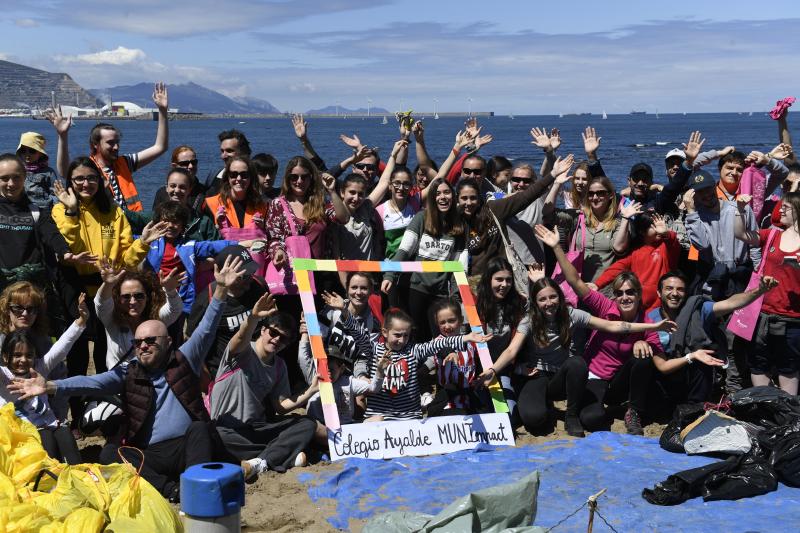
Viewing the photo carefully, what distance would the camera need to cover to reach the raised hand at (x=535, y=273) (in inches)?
305

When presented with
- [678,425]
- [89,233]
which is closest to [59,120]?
[89,233]

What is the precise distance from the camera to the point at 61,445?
6184 millimetres

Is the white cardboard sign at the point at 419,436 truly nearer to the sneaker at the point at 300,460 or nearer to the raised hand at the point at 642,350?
the sneaker at the point at 300,460

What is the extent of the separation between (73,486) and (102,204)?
3.51 meters

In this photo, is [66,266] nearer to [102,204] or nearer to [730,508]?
[102,204]

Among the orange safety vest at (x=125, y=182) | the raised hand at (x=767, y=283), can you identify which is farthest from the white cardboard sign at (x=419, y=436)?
the orange safety vest at (x=125, y=182)

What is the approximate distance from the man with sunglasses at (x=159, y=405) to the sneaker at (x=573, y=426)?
3.04 m

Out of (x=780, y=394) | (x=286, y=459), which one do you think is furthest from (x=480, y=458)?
(x=780, y=394)

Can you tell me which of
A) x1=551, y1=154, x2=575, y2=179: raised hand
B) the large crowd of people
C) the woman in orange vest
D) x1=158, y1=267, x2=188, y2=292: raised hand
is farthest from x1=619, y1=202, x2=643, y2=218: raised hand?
x1=158, y1=267, x2=188, y2=292: raised hand

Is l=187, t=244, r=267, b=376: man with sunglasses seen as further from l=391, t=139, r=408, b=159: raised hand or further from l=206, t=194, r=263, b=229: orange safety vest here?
l=391, t=139, r=408, b=159: raised hand

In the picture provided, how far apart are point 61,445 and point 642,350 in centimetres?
463

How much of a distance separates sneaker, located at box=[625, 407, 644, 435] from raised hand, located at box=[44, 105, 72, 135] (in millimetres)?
5717

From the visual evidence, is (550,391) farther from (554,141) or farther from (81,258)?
(81,258)

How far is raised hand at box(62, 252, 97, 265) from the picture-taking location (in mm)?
7073
